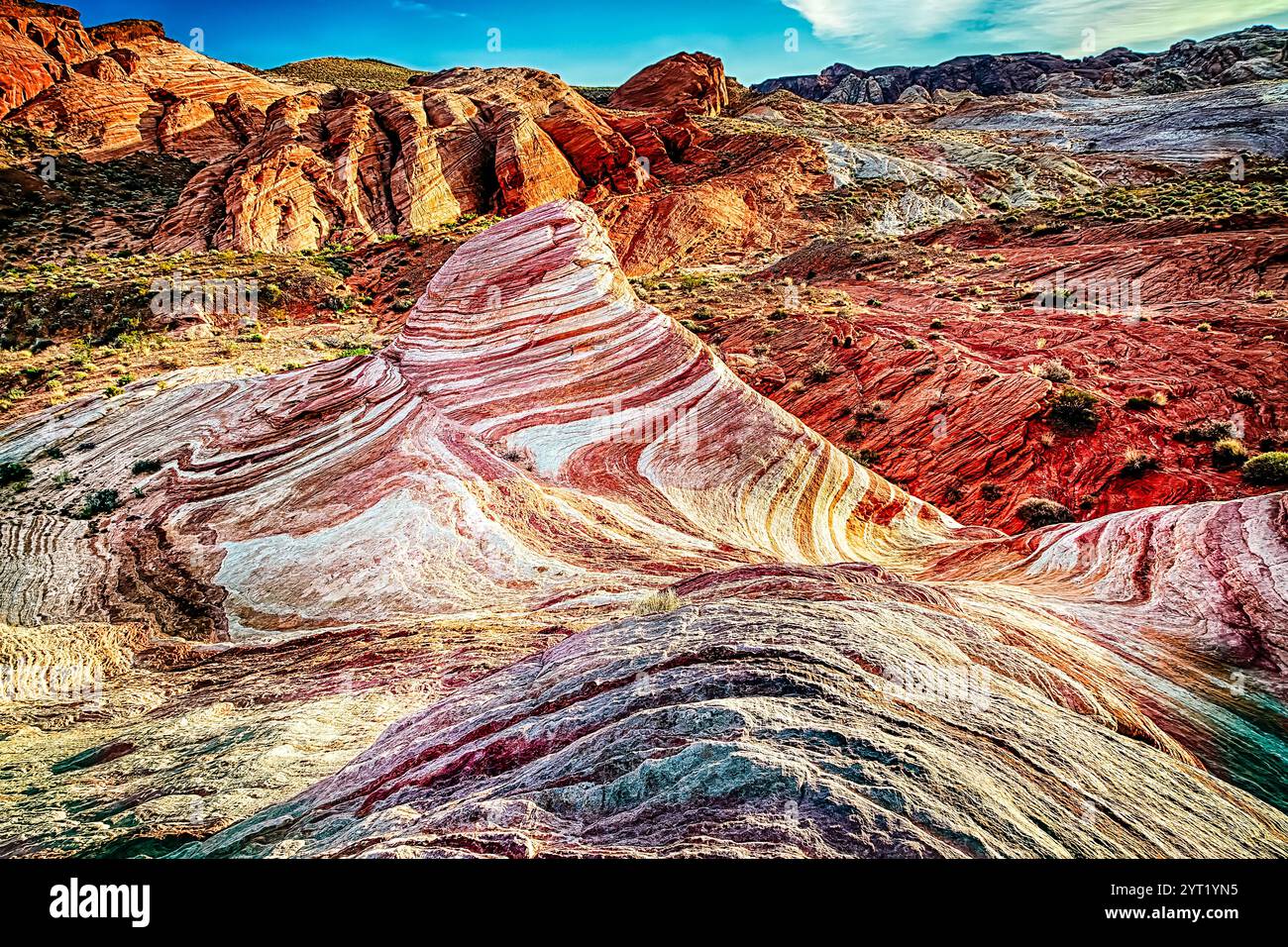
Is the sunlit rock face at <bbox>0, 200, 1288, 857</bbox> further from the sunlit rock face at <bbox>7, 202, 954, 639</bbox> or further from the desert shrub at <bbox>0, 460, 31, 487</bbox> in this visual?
the desert shrub at <bbox>0, 460, 31, 487</bbox>

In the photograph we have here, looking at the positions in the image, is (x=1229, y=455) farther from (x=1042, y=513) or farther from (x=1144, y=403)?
(x=1042, y=513)

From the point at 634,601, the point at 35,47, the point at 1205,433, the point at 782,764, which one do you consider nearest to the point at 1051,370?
the point at 1205,433

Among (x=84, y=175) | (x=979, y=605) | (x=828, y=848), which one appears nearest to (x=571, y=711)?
(x=828, y=848)

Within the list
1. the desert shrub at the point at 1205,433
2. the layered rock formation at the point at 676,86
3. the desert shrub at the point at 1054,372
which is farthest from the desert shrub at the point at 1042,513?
the layered rock formation at the point at 676,86

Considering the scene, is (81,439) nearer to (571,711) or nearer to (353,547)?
(353,547)

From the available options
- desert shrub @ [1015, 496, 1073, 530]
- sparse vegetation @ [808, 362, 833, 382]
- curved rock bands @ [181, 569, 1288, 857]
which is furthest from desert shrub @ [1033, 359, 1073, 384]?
curved rock bands @ [181, 569, 1288, 857]
